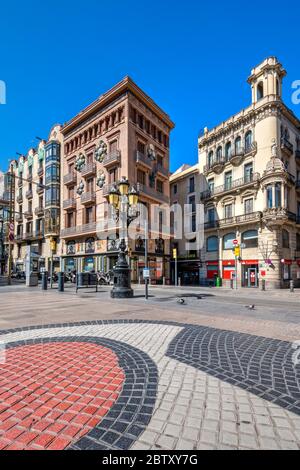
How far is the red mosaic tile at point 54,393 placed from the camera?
2.19 metres

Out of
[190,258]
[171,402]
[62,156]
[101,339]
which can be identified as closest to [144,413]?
[171,402]

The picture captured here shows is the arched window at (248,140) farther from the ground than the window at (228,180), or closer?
farther from the ground

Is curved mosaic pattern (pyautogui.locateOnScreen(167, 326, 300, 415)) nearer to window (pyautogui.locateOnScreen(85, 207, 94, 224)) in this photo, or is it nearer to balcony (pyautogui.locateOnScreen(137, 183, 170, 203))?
balcony (pyautogui.locateOnScreen(137, 183, 170, 203))

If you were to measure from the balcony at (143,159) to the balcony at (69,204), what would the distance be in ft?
35.4

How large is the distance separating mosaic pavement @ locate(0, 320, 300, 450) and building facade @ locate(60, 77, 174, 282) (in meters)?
23.1

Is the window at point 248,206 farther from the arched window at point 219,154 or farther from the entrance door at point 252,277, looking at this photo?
the arched window at point 219,154

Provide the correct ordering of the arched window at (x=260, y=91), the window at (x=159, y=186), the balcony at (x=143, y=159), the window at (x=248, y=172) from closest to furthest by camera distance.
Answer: the arched window at (x=260, y=91) → the window at (x=248, y=172) → the balcony at (x=143, y=159) → the window at (x=159, y=186)

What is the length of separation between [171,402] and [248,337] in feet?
10.1

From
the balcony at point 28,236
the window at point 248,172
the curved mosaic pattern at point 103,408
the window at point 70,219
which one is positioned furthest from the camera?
the balcony at point 28,236

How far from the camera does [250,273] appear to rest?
2702cm

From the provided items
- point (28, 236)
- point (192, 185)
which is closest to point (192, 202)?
point (192, 185)

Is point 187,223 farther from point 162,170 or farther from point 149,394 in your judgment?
point 149,394

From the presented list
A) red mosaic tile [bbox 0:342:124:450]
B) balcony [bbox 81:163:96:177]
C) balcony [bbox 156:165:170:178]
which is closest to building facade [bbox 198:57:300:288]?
balcony [bbox 156:165:170:178]

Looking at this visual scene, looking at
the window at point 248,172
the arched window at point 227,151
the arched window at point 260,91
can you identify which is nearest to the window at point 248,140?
the window at point 248,172
